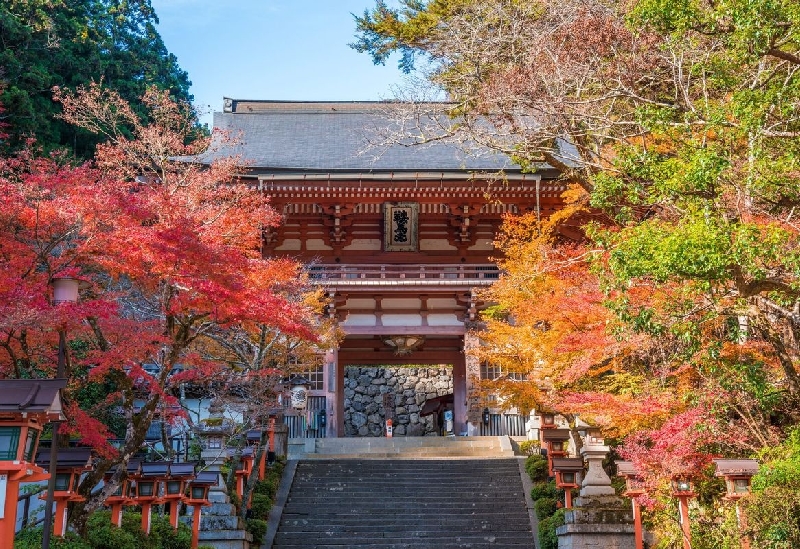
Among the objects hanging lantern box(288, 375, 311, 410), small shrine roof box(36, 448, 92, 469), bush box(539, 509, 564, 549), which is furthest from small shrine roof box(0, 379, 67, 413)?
hanging lantern box(288, 375, 311, 410)

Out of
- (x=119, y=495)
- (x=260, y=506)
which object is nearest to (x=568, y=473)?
(x=260, y=506)

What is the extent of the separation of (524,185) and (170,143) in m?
9.08

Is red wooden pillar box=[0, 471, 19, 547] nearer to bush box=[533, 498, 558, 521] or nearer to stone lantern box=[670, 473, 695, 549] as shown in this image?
stone lantern box=[670, 473, 695, 549]

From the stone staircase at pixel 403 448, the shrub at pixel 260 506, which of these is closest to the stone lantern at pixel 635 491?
the stone staircase at pixel 403 448

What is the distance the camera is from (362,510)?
14.5 metres

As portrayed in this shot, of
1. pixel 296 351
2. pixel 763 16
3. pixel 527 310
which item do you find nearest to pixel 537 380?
pixel 527 310

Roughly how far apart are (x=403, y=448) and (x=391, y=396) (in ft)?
42.6

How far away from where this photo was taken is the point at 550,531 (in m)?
12.8

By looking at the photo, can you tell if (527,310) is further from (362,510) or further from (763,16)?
(763,16)

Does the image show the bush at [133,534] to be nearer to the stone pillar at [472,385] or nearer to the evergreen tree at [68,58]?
the stone pillar at [472,385]

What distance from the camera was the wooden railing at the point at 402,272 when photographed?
2008cm

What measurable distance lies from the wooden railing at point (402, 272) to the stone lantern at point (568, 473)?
7689mm

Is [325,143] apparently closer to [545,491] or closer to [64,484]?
[545,491]

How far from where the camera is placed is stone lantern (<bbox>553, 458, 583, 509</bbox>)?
41.8 ft
